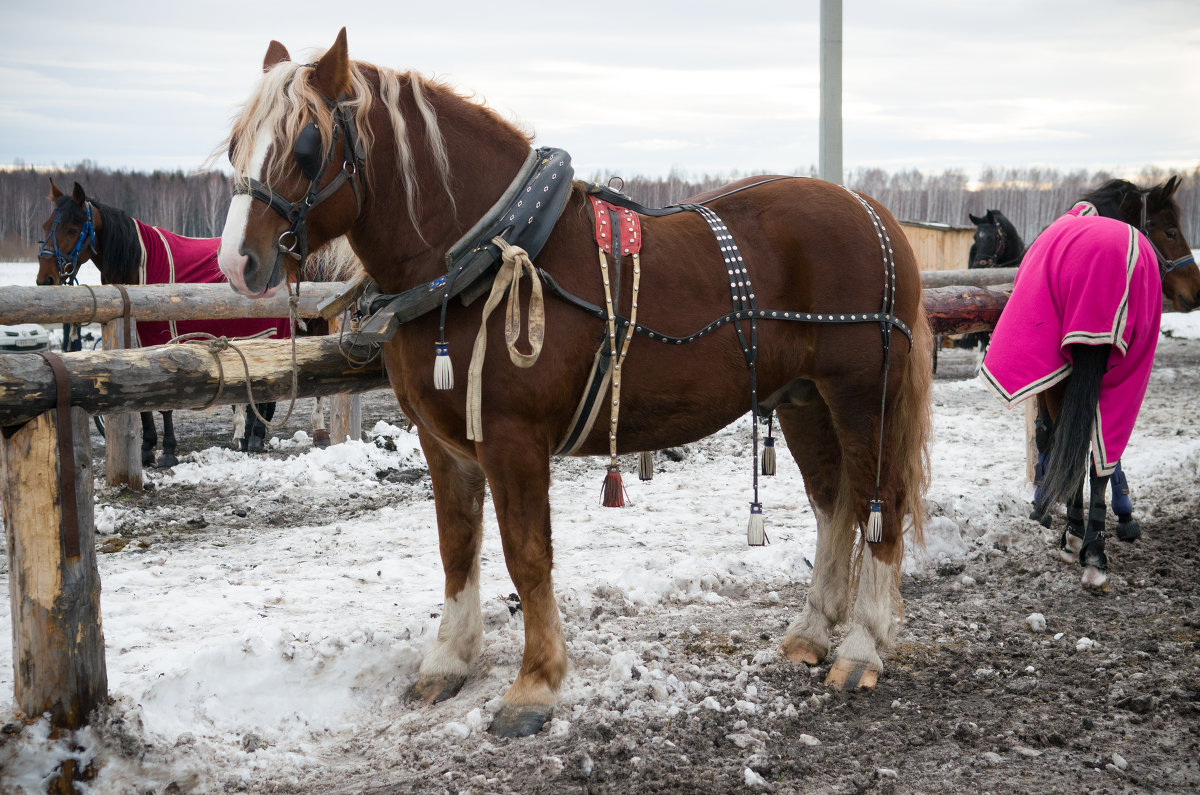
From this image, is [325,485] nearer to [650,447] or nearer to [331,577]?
[331,577]

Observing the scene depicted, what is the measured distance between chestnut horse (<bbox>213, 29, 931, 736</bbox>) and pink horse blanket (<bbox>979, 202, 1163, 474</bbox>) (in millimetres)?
1036

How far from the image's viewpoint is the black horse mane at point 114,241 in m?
7.26

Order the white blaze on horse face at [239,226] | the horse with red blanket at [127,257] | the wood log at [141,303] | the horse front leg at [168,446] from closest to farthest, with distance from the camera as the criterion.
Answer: the white blaze on horse face at [239,226]
the wood log at [141,303]
the horse front leg at [168,446]
the horse with red blanket at [127,257]

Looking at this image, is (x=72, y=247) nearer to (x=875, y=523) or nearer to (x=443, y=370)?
(x=443, y=370)

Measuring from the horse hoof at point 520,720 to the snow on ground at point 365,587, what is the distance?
0.21 feet

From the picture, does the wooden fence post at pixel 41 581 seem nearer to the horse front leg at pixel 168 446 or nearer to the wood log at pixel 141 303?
the wood log at pixel 141 303

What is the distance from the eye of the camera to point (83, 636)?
8.39 ft

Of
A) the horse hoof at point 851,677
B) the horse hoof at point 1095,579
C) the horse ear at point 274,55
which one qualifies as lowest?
the horse hoof at point 851,677

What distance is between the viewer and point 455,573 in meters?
3.28

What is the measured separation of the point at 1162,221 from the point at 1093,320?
5.37 feet

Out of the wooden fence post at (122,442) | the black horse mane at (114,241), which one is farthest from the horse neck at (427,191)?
the black horse mane at (114,241)

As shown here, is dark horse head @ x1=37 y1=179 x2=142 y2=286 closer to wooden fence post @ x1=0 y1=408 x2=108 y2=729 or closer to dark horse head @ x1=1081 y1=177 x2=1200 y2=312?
wooden fence post @ x1=0 y1=408 x2=108 y2=729

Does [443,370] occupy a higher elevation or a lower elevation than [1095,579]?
higher

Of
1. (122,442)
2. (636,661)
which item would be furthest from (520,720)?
(122,442)
